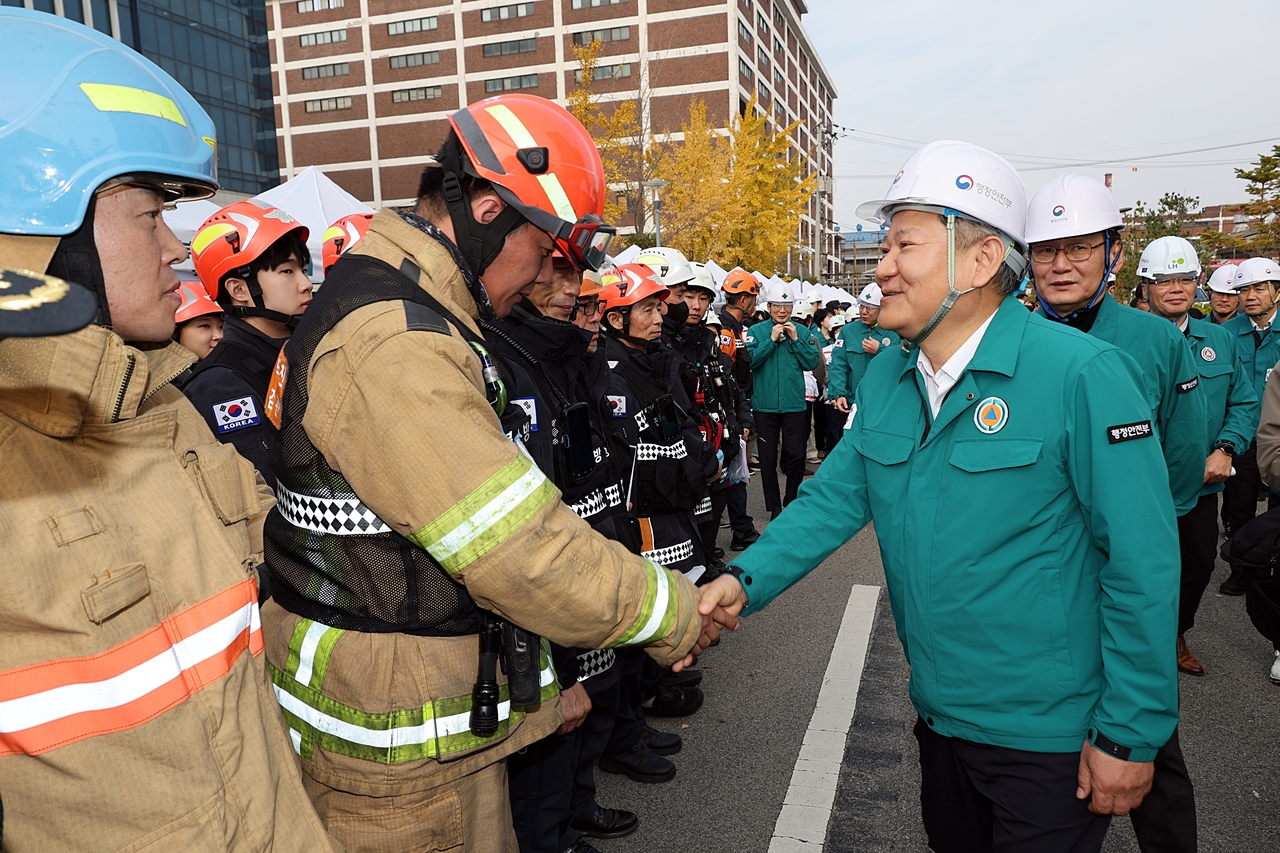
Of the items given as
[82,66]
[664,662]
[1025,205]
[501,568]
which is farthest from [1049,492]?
[82,66]

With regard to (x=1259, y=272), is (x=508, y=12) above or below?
above

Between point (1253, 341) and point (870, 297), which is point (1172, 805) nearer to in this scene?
point (1253, 341)

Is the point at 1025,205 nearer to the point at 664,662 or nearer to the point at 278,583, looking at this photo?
the point at 664,662

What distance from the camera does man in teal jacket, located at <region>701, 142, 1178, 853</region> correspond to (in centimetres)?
202

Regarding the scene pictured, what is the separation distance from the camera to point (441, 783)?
76.5 inches

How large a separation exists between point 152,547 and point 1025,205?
2422mm

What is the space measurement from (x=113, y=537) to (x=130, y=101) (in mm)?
734

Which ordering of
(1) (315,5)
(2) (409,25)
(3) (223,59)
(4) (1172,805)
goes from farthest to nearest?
(1) (315,5) < (2) (409,25) < (3) (223,59) < (4) (1172,805)

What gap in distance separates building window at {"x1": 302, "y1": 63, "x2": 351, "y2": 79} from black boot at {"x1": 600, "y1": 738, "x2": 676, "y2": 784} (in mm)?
65490

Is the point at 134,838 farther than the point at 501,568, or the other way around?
the point at 501,568

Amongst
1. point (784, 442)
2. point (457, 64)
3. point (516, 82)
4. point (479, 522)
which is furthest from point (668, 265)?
point (457, 64)

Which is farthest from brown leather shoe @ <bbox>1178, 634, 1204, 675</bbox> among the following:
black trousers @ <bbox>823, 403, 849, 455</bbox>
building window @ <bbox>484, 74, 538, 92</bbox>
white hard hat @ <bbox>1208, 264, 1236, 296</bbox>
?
building window @ <bbox>484, 74, 538, 92</bbox>

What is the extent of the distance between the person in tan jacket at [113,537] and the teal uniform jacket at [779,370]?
8.26m

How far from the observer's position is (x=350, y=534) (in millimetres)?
1817
